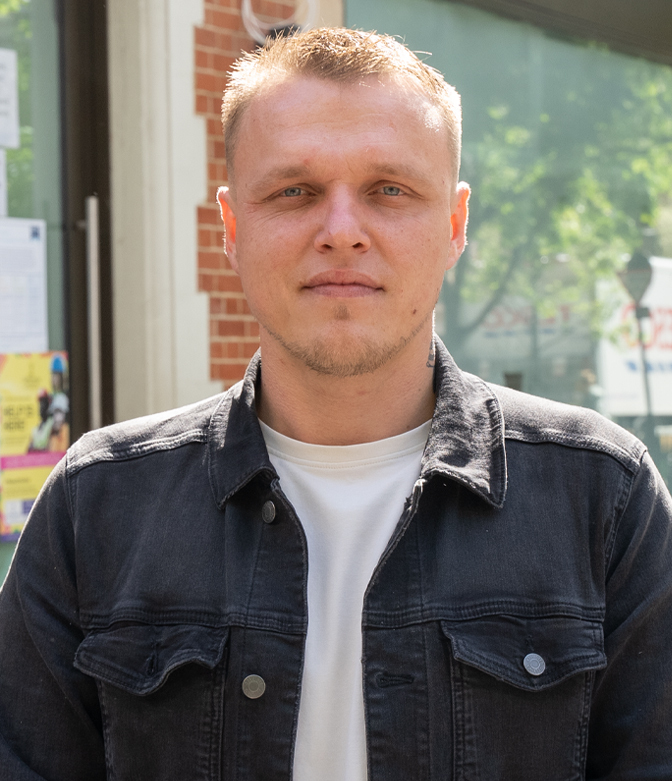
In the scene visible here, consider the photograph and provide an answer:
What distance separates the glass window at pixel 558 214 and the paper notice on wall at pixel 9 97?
1.85m

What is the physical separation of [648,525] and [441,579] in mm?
390

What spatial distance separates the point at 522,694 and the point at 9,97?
10.0 ft

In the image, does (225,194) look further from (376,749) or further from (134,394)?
(134,394)

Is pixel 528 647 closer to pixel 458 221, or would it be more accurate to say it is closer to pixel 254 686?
pixel 254 686

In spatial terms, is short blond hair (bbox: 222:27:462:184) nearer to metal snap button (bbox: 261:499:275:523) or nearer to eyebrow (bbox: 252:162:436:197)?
eyebrow (bbox: 252:162:436:197)

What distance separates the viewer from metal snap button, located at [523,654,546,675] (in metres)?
1.65

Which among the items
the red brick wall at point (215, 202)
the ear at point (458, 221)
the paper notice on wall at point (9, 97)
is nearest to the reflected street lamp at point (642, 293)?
the red brick wall at point (215, 202)

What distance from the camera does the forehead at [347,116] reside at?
178 centimetres

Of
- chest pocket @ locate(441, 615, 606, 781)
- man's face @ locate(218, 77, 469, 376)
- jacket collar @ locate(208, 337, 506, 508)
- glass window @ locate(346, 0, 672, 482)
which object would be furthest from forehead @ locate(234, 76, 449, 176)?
glass window @ locate(346, 0, 672, 482)

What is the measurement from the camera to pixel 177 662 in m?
1.67

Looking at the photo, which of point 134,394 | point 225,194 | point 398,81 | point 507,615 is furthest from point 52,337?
point 507,615

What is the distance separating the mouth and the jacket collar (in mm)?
297

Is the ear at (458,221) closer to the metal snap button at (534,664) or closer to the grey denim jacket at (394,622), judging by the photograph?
the grey denim jacket at (394,622)

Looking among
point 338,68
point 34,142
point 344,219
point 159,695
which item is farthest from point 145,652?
point 34,142
